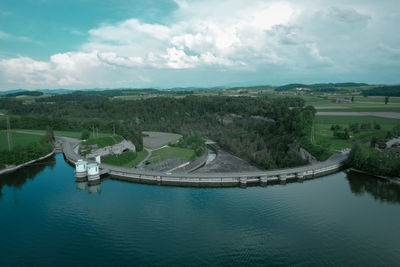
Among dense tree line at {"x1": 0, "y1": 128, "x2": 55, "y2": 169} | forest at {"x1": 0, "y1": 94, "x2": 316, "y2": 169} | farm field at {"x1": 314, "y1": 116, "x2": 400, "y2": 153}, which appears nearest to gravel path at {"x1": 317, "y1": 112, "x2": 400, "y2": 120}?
farm field at {"x1": 314, "y1": 116, "x2": 400, "y2": 153}

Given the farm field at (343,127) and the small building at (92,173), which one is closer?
the small building at (92,173)

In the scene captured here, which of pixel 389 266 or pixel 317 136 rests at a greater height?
pixel 317 136

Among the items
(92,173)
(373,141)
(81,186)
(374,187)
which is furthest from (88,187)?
(373,141)

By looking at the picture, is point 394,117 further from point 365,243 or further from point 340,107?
point 365,243

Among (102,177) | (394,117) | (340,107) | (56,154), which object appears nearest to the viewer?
(102,177)

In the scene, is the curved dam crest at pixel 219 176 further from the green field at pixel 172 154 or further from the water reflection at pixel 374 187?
the green field at pixel 172 154

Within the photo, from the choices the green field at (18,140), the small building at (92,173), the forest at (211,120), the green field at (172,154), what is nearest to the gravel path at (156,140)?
the forest at (211,120)

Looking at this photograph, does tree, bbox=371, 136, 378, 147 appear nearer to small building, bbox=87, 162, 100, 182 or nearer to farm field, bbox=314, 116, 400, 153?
farm field, bbox=314, 116, 400, 153

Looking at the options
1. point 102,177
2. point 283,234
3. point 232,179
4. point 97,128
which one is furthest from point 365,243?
point 97,128
